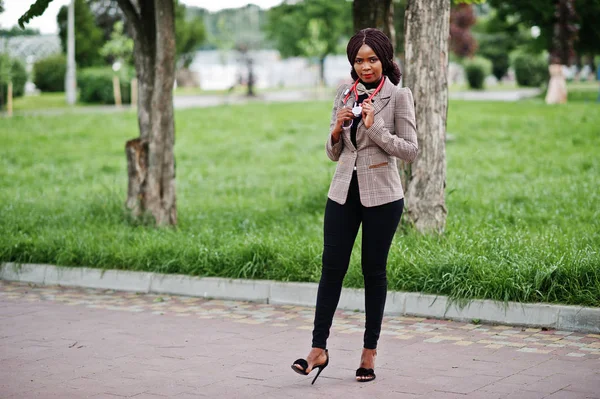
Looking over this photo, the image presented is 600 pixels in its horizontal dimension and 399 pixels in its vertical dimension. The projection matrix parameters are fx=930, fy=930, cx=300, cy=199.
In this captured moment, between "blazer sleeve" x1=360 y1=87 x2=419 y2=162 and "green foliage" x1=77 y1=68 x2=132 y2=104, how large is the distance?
3434 centimetres

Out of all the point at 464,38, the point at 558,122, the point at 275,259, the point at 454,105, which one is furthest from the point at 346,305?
the point at 464,38

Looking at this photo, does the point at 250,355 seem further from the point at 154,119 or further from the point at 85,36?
the point at 85,36

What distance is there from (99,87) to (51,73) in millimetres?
11219

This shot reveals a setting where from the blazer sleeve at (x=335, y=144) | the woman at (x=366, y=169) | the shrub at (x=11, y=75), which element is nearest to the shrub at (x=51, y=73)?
the shrub at (x=11, y=75)

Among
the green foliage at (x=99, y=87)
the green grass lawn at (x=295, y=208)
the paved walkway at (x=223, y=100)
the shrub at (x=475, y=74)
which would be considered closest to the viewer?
the green grass lawn at (x=295, y=208)

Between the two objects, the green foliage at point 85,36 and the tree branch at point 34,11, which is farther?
the green foliage at point 85,36

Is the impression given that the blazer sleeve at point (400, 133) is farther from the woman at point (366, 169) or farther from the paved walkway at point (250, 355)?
the paved walkway at point (250, 355)

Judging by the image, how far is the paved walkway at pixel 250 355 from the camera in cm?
518

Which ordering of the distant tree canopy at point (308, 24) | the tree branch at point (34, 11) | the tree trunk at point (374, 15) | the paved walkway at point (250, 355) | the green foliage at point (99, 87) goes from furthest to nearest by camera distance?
the distant tree canopy at point (308, 24), the green foliage at point (99, 87), the tree trunk at point (374, 15), the tree branch at point (34, 11), the paved walkway at point (250, 355)

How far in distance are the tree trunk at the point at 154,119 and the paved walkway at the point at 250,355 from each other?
2645 mm

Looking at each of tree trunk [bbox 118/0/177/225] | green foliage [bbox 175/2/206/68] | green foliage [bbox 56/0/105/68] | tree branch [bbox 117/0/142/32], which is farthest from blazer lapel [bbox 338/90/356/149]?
green foliage [bbox 175/2/206/68]

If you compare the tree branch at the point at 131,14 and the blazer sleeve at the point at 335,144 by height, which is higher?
the tree branch at the point at 131,14

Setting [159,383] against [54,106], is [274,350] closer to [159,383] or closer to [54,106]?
[159,383]

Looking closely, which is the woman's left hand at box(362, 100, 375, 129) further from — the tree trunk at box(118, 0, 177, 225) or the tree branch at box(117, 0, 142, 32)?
the tree branch at box(117, 0, 142, 32)
